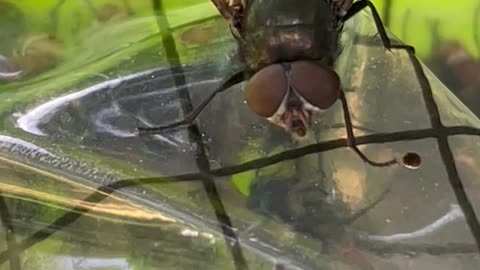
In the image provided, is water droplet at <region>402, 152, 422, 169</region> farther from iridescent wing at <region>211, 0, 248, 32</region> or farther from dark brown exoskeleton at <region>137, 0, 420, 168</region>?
iridescent wing at <region>211, 0, 248, 32</region>

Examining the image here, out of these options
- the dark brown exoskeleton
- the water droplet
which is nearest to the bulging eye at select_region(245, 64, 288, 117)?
the dark brown exoskeleton

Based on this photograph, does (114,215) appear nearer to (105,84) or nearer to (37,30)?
(105,84)

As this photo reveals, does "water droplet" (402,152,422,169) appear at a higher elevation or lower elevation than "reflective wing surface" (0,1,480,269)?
lower

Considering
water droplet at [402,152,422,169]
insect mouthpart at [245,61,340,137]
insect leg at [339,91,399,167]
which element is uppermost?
insect mouthpart at [245,61,340,137]

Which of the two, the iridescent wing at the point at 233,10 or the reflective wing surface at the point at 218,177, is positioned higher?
the iridescent wing at the point at 233,10

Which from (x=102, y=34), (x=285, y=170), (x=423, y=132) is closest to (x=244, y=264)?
(x=285, y=170)

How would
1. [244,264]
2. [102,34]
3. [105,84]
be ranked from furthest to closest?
[102,34] → [105,84] → [244,264]

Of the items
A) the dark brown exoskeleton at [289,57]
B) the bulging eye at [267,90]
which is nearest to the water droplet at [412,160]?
the dark brown exoskeleton at [289,57]

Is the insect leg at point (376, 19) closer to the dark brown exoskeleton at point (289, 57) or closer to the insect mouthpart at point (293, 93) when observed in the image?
the dark brown exoskeleton at point (289, 57)
